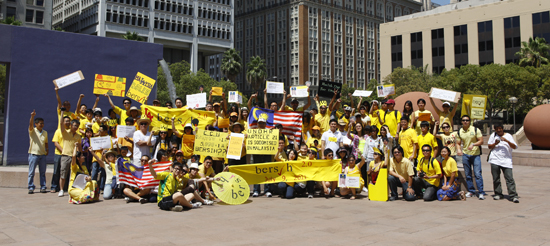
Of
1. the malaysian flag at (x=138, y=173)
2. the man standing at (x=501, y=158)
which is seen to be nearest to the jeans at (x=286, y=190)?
the malaysian flag at (x=138, y=173)

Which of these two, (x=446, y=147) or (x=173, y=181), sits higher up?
(x=446, y=147)

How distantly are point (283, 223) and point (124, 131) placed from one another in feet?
20.1

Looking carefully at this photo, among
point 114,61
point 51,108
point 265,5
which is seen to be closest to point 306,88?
point 114,61

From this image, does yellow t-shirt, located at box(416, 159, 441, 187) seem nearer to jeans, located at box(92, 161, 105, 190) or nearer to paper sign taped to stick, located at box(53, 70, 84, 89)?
jeans, located at box(92, 161, 105, 190)

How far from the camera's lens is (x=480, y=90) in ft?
181

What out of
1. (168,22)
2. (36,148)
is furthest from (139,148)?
(168,22)

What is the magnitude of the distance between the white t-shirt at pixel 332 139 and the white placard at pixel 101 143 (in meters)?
5.97

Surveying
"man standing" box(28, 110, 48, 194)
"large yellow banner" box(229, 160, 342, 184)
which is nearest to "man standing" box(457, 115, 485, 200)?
"large yellow banner" box(229, 160, 342, 184)

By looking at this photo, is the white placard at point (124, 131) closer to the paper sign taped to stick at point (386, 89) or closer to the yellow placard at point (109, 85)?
the yellow placard at point (109, 85)

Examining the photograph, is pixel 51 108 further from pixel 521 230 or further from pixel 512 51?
pixel 512 51

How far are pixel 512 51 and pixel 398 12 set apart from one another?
66.4 m

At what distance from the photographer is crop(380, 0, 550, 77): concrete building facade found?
72688mm

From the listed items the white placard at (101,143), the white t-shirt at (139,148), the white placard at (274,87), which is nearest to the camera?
the white placard at (101,143)

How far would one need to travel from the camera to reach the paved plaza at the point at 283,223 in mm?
7055
